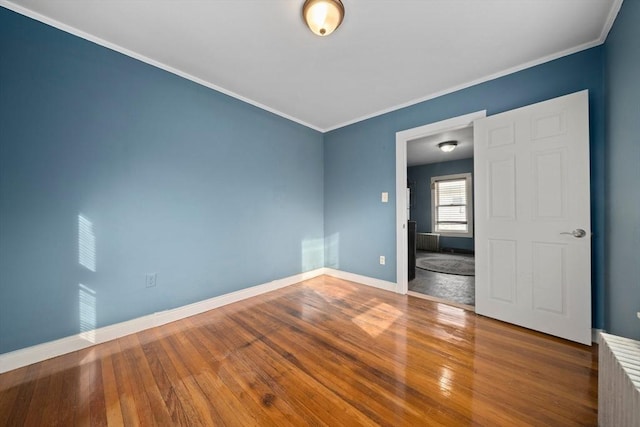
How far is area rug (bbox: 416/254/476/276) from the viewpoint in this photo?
14.1 ft

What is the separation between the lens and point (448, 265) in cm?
482

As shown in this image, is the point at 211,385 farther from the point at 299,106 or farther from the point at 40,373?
the point at 299,106

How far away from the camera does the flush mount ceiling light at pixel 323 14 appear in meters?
1.57

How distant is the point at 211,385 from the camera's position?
4.91ft

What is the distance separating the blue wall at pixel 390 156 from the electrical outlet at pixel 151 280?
250 cm

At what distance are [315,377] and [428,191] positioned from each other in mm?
6623

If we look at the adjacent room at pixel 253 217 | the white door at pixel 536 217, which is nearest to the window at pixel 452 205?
the adjacent room at pixel 253 217

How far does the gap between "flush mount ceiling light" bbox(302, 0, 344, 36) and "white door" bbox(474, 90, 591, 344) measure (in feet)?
6.04

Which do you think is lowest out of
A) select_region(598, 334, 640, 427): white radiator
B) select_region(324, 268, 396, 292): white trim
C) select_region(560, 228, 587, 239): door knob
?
select_region(324, 268, 396, 292): white trim

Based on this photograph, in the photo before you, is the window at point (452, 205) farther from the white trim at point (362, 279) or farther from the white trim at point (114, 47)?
the white trim at point (114, 47)

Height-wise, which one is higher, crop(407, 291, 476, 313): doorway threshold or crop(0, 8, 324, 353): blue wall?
crop(0, 8, 324, 353): blue wall

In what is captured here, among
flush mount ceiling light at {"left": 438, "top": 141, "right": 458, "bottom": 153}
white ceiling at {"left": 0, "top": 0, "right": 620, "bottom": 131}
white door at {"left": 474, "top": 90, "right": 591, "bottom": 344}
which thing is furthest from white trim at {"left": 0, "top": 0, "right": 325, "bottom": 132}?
flush mount ceiling light at {"left": 438, "top": 141, "right": 458, "bottom": 153}

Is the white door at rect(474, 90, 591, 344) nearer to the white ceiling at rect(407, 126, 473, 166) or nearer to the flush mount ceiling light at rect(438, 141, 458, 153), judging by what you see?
the white ceiling at rect(407, 126, 473, 166)

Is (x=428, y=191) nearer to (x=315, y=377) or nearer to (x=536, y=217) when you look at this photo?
(x=536, y=217)
